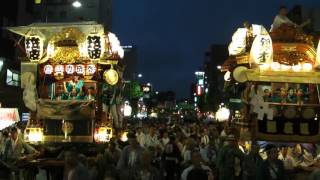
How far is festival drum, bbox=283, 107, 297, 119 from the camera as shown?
47.1 ft

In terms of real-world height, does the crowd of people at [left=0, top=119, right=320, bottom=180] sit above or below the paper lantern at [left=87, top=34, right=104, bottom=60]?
below

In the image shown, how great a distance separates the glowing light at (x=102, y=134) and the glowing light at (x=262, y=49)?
21.0ft

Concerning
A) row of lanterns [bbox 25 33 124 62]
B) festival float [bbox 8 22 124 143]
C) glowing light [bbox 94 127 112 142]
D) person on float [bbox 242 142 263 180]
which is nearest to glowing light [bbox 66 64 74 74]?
festival float [bbox 8 22 124 143]

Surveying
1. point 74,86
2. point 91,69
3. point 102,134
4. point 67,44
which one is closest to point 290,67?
point 102,134

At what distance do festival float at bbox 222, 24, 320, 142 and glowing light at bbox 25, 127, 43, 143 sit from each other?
720 cm

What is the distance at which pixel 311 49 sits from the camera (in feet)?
47.8

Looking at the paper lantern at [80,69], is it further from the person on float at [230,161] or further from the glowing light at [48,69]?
the person on float at [230,161]

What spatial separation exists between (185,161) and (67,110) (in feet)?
20.0

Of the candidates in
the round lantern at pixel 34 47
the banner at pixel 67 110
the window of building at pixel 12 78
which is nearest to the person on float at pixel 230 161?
the banner at pixel 67 110

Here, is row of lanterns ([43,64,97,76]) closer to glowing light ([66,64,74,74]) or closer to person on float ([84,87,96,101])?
glowing light ([66,64,74,74])

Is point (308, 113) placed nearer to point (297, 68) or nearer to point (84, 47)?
point (297, 68)

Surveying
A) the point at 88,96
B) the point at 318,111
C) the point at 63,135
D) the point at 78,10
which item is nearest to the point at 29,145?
the point at 63,135

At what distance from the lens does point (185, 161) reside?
13281 mm

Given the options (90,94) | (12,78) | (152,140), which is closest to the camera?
(90,94)
